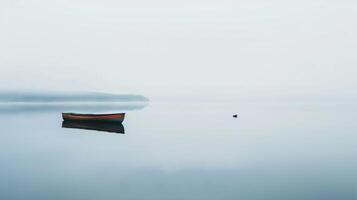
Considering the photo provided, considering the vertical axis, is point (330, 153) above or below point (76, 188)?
above

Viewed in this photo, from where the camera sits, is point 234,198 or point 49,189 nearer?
point 234,198

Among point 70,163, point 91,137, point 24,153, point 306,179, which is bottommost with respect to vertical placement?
point 306,179

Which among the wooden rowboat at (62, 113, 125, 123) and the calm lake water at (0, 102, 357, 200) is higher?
the wooden rowboat at (62, 113, 125, 123)

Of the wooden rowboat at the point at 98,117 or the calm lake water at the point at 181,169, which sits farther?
the wooden rowboat at the point at 98,117

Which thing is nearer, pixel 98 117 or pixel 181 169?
pixel 181 169

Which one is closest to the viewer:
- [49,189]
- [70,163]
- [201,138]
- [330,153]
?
[49,189]

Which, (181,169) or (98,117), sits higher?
(98,117)

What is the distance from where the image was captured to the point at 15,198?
17.3 metres

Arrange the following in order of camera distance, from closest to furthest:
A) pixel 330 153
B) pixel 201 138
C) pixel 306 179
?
pixel 306 179 → pixel 330 153 → pixel 201 138

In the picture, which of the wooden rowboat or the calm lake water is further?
the wooden rowboat

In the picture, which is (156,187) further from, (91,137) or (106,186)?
(91,137)

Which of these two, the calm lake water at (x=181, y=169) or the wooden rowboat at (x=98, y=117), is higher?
the wooden rowboat at (x=98, y=117)

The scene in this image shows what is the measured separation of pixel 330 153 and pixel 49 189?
24.6 meters

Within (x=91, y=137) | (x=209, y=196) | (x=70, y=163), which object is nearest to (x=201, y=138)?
(x=91, y=137)
